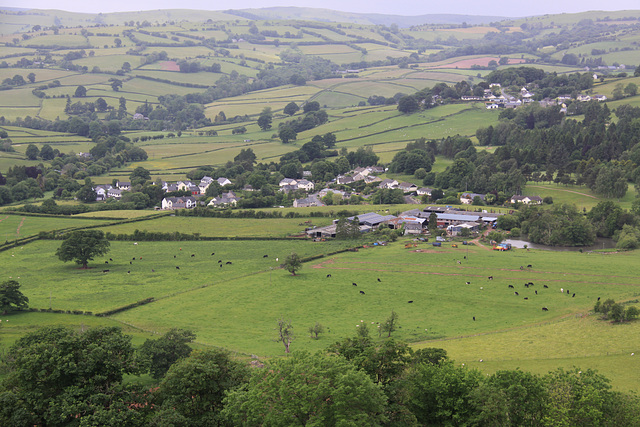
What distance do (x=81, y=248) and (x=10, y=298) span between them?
59.3ft

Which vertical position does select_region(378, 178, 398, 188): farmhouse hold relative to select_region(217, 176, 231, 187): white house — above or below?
below

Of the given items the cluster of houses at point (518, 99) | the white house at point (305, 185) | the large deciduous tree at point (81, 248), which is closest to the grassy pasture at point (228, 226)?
the large deciduous tree at point (81, 248)

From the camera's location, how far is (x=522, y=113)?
14650 centimetres

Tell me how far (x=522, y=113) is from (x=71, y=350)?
13556 cm

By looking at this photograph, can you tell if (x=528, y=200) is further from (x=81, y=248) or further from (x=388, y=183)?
(x=81, y=248)

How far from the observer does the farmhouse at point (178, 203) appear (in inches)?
4336

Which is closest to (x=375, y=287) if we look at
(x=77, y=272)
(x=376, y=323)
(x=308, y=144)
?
(x=376, y=323)

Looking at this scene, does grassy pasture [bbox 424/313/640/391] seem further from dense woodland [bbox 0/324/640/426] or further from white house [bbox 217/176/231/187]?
white house [bbox 217/176/231/187]

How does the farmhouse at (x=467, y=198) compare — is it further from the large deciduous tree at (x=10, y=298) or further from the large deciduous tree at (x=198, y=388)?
the large deciduous tree at (x=198, y=388)

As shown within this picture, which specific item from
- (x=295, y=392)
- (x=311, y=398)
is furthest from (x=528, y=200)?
(x=295, y=392)

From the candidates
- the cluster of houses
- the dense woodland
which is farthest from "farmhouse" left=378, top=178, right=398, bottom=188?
the dense woodland

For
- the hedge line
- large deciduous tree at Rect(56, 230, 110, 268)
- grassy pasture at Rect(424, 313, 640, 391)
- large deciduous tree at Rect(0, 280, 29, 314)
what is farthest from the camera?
large deciduous tree at Rect(56, 230, 110, 268)

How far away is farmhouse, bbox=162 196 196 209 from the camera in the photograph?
110m

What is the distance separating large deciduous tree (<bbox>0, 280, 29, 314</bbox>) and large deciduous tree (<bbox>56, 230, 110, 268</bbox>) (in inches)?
652
